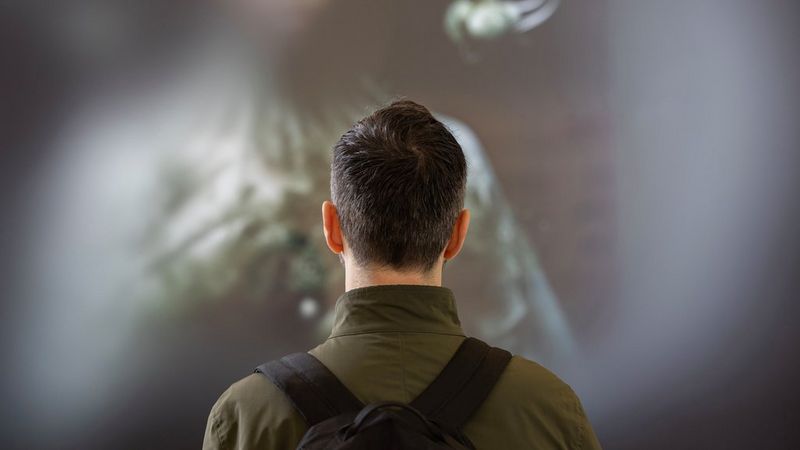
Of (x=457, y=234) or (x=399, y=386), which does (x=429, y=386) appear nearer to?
(x=399, y=386)

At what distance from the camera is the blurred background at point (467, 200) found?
2.59m

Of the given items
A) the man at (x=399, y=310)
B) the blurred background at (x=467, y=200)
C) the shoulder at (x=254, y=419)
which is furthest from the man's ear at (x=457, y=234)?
the blurred background at (x=467, y=200)

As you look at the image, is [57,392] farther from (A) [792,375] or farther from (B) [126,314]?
(A) [792,375]

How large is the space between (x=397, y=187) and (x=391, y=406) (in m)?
0.22

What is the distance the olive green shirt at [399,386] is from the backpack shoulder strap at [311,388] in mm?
15

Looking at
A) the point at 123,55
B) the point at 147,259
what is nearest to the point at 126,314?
the point at 147,259

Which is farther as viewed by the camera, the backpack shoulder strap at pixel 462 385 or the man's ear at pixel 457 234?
the man's ear at pixel 457 234

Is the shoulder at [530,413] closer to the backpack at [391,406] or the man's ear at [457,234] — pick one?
the backpack at [391,406]

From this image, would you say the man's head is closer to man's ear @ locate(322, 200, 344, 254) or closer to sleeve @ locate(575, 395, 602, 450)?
man's ear @ locate(322, 200, 344, 254)

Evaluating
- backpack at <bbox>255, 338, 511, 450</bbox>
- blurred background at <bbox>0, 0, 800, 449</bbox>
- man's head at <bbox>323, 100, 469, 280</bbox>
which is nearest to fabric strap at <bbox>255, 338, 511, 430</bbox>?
backpack at <bbox>255, 338, 511, 450</bbox>

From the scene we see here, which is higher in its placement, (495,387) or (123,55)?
(123,55)

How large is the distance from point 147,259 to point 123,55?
2.16 feet

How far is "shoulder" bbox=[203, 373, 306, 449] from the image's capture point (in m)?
0.71

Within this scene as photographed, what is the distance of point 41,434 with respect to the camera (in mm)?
2529
